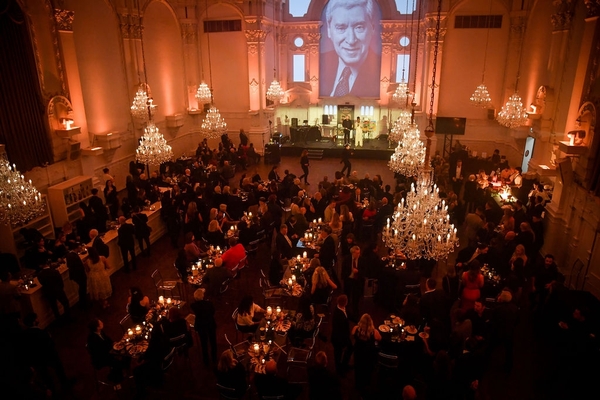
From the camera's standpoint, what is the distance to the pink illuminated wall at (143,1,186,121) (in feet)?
53.5

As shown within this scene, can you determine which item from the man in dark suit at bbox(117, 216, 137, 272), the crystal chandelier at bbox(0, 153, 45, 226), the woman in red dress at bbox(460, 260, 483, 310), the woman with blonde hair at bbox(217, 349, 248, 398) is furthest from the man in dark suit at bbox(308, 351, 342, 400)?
the crystal chandelier at bbox(0, 153, 45, 226)

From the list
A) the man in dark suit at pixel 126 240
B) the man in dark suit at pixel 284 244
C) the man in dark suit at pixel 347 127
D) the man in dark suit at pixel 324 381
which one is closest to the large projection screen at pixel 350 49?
the man in dark suit at pixel 347 127

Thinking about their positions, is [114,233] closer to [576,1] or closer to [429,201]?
[429,201]

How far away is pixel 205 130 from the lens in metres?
15.0

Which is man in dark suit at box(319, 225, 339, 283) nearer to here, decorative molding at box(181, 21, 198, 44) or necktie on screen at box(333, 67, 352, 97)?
decorative molding at box(181, 21, 198, 44)

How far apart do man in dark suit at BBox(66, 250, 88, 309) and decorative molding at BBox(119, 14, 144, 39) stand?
30.8ft

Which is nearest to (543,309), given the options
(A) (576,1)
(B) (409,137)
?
(B) (409,137)

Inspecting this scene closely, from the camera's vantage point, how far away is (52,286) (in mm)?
7570

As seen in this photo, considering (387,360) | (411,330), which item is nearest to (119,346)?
(387,360)

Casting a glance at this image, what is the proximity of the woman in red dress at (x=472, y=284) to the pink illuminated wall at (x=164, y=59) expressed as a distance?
13576 mm

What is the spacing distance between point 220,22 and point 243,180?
9.50m

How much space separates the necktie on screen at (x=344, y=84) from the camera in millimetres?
21509

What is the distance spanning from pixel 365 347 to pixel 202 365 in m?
2.81

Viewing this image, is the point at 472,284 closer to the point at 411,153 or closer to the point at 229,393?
the point at 411,153
